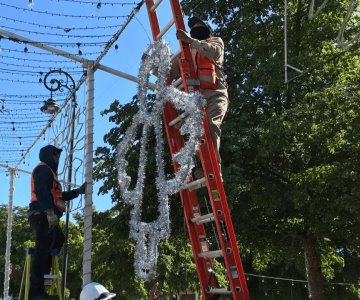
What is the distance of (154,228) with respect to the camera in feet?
14.7

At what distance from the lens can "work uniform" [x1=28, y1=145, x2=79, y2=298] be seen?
5238 mm

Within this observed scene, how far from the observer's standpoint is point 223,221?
389 centimetres

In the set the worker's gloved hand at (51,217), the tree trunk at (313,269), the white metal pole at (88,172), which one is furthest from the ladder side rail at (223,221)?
the tree trunk at (313,269)

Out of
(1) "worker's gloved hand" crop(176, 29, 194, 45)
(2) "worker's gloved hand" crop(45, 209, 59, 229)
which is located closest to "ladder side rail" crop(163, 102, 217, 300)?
(1) "worker's gloved hand" crop(176, 29, 194, 45)

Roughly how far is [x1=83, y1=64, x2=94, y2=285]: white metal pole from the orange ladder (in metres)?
1.85

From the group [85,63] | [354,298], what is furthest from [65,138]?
[354,298]

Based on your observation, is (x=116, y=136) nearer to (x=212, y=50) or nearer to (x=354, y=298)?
(x=212, y=50)

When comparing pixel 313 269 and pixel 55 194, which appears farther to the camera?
pixel 313 269

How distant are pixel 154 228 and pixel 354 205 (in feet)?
22.0

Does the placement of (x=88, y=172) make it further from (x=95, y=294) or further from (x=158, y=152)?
(x=95, y=294)

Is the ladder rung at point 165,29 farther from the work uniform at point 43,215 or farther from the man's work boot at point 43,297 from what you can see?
the man's work boot at point 43,297

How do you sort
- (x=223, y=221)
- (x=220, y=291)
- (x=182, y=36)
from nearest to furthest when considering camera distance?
1. (x=223, y=221)
2. (x=220, y=291)
3. (x=182, y=36)

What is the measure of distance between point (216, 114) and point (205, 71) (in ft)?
1.40


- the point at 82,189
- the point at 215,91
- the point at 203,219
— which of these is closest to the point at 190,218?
the point at 203,219
